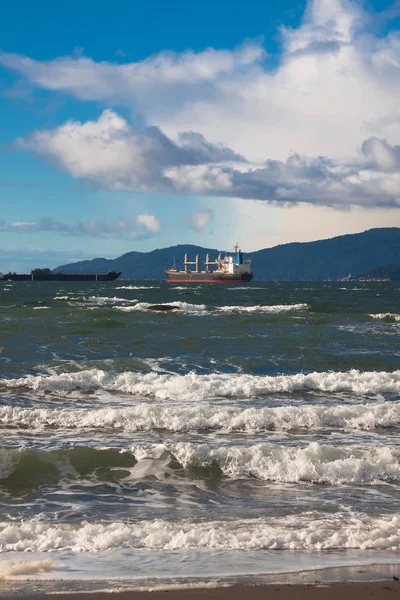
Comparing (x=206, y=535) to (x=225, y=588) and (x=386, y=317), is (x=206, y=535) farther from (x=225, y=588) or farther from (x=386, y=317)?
(x=386, y=317)

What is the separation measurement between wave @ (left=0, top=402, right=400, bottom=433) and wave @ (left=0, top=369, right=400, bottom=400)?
3189 mm

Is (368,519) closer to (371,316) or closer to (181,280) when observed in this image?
(371,316)

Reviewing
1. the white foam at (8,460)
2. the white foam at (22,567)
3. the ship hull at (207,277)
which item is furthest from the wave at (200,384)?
the ship hull at (207,277)

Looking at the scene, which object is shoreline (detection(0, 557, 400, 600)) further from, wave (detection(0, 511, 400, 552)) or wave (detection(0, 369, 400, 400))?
wave (detection(0, 369, 400, 400))

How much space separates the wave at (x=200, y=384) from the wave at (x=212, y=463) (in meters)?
6.21

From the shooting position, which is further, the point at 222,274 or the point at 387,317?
the point at 222,274

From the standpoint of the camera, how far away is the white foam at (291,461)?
1086 centimetres

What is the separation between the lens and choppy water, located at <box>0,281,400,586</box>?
756cm

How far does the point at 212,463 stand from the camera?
11523 millimetres

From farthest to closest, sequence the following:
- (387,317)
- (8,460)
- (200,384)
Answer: (387,317) → (200,384) → (8,460)

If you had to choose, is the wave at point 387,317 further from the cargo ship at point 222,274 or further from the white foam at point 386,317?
the cargo ship at point 222,274

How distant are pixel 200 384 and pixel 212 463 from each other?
24.8ft

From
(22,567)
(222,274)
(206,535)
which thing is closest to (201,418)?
(206,535)

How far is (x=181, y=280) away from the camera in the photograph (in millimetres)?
188875
